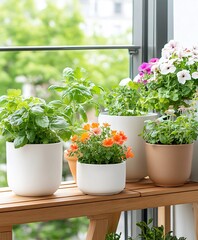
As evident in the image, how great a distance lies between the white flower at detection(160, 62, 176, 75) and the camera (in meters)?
2.38

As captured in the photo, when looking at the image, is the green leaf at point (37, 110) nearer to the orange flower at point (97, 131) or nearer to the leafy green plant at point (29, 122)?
the leafy green plant at point (29, 122)

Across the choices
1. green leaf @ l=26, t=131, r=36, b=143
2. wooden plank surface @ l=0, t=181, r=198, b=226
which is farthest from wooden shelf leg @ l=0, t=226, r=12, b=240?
green leaf @ l=26, t=131, r=36, b=143

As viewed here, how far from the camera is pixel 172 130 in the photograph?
235cm

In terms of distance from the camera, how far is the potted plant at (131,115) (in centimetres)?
241

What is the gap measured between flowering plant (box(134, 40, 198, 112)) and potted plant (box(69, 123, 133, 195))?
0.81 ft

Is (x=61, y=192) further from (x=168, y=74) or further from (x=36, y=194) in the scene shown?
(x=168, y=74)

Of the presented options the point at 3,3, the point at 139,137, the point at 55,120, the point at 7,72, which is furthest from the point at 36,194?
the point at 3,3

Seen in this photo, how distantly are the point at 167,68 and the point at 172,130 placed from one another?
225 mm

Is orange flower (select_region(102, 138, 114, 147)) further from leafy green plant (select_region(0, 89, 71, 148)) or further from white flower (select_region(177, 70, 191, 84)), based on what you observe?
white flower (select_region(177, 70, 191, 84))

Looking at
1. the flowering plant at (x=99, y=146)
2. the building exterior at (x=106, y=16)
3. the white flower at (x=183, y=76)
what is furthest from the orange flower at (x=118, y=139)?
the building exterior at (x=106, y=16)

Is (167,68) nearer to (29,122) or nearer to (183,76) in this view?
(183,76)

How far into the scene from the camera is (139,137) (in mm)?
2426

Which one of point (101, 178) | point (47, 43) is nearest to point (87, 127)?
point (101, 178)

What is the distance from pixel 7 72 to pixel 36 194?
6.61 metres
